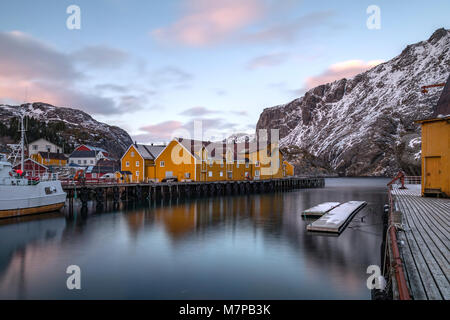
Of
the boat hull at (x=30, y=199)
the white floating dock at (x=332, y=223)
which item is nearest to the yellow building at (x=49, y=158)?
the boat hull at (x=30, y=199)

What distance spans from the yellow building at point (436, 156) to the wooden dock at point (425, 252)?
7.64 metres

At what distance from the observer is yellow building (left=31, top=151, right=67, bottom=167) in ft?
283

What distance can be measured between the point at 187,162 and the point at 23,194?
1097 inches

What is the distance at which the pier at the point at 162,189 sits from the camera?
133 feet

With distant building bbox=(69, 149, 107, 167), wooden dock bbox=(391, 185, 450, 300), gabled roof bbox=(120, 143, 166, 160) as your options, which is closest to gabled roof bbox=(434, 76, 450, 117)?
wooden dock bbox=(391, 185, 450, 300)

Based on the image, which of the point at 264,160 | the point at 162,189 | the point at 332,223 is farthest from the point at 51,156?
the point at 332,223

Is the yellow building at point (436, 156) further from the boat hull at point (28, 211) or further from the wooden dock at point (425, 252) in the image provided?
the boat hull at point (28, 211)

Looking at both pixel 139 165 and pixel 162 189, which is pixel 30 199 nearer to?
pixel 162 189

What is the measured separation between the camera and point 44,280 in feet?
45.0

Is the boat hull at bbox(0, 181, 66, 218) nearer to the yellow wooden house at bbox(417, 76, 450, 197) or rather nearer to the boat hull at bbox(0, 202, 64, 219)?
the boat hull at bbox(0, 202, 64, 219)

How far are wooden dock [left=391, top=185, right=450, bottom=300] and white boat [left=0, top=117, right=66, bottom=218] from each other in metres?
29.6
